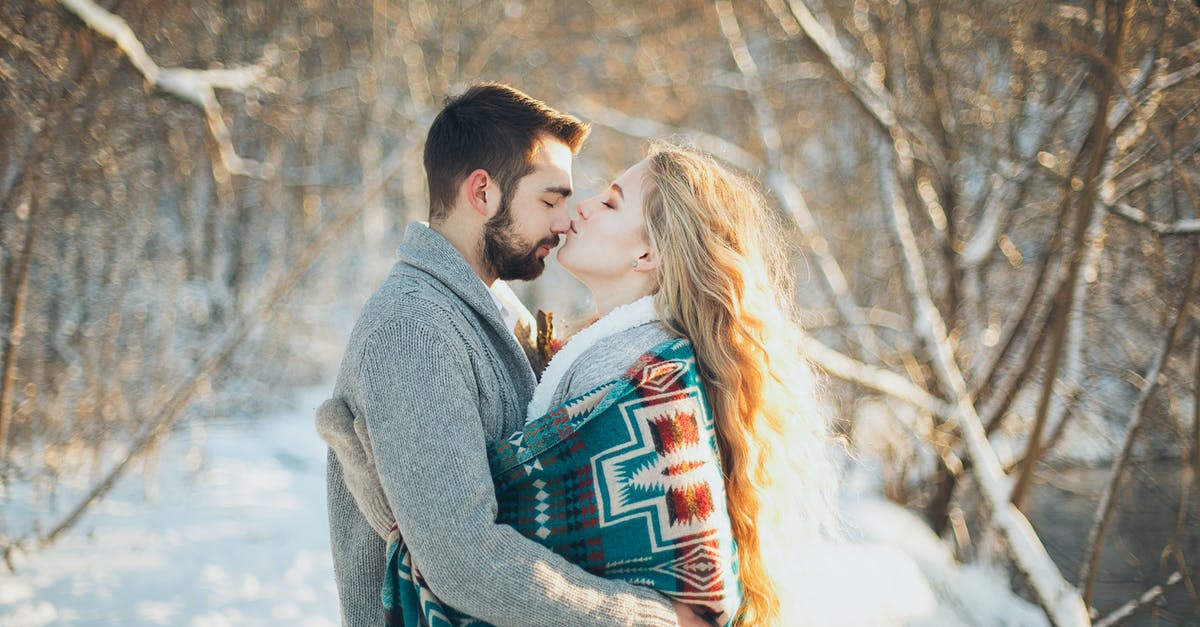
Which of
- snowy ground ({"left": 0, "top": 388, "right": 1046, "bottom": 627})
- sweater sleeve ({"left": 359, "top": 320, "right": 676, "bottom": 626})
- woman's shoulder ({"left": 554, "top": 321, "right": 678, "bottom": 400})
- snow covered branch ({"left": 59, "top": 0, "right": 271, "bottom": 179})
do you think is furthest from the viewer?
snowy ground ({"left": 0, "top": 388, "right": 1046, "bottom": 627})

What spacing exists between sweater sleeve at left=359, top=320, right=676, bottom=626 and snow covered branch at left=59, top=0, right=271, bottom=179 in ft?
8.24

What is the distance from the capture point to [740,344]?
177cm

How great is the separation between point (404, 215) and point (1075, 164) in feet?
29.9

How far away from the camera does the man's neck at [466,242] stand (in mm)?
1903

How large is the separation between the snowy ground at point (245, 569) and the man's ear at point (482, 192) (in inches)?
73.5

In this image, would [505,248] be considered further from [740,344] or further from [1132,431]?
[1132,431]

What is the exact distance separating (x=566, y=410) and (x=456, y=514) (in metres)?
0.30

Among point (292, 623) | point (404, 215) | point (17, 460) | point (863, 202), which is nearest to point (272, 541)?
point (292, 623)

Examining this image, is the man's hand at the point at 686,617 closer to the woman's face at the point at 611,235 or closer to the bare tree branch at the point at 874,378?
the woman's face at the point at 611,235

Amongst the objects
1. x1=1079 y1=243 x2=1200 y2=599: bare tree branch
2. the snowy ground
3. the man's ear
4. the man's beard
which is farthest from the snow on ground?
x1=1079 y1=243 x2=1200 y2=599: bare tree branch

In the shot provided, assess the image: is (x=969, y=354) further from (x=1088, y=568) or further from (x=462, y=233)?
(x=462, y=233)

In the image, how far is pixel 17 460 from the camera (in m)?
4.05

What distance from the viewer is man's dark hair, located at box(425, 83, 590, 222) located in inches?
75.5

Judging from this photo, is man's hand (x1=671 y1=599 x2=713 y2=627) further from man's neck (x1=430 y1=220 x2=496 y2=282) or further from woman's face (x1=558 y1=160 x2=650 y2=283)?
man's neck (x1=430 y1=220 x2=496 y2=282)
